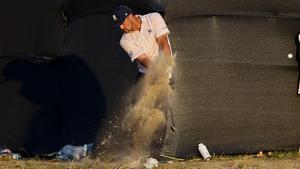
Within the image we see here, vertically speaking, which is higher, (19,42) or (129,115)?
(19,42)

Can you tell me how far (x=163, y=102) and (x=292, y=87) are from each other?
1462 millimetres

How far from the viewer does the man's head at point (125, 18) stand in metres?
6.36

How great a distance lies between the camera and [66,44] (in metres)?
7.61

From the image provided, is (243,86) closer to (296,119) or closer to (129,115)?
(296,119)

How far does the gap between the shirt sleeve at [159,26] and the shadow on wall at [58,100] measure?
114 centimetres

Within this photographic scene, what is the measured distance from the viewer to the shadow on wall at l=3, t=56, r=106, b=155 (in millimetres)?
7301

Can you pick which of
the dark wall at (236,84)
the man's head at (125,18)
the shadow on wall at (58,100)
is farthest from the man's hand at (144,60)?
the shadow on wall at (58,100)

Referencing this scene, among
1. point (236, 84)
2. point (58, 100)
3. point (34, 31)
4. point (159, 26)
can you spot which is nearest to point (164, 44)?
point (159, 26)

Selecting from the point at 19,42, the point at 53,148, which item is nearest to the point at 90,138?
the point at 53,148

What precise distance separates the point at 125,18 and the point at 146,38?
334 mm

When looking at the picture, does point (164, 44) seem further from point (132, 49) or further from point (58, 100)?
point (58, 100)

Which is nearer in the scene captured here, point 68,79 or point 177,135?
point 177,135

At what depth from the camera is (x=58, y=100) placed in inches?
297

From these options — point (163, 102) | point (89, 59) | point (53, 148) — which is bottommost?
point (53, 148)
